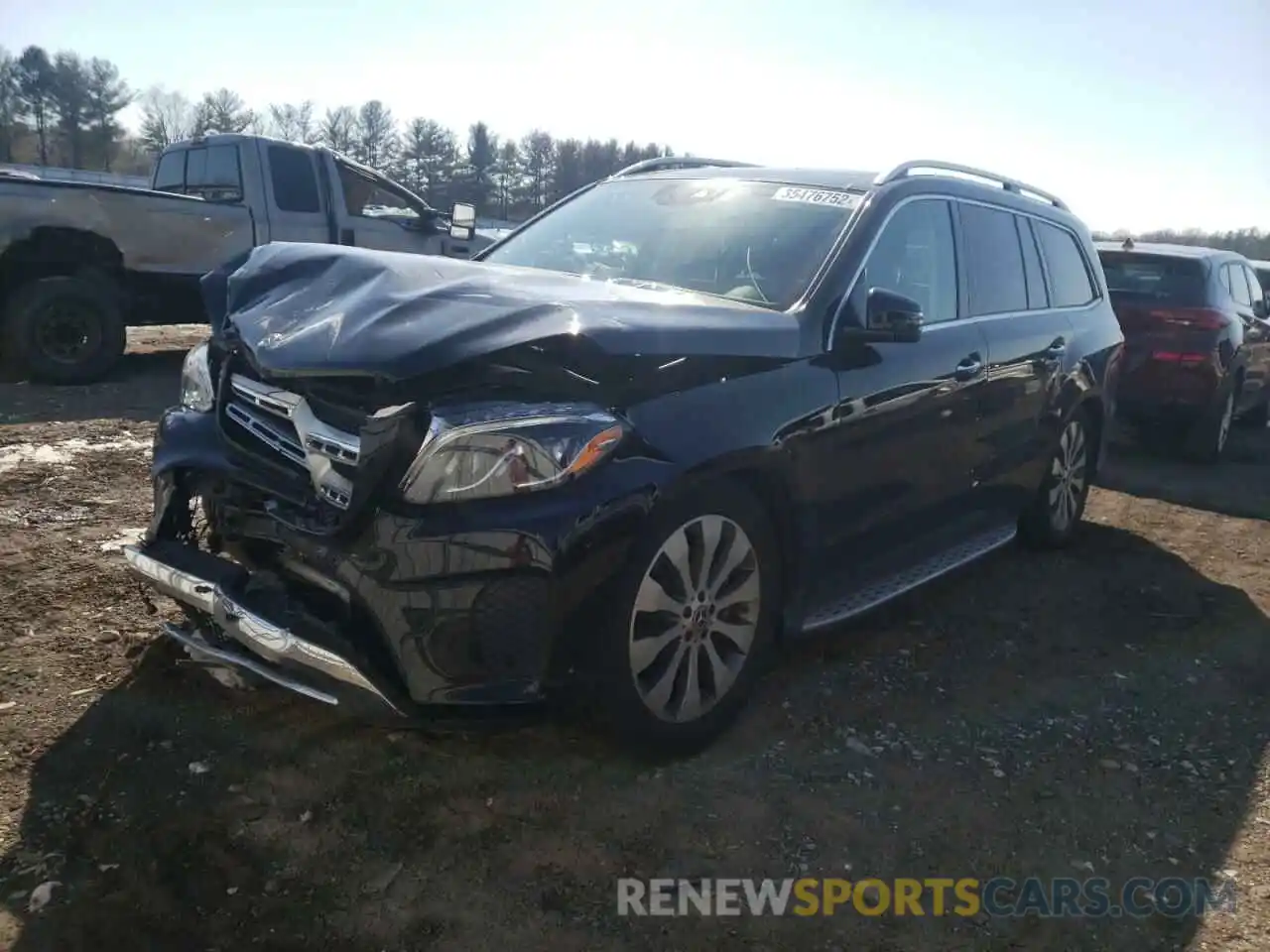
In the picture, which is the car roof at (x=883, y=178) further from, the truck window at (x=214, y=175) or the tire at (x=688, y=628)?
the truck window at (x=214, y=175)

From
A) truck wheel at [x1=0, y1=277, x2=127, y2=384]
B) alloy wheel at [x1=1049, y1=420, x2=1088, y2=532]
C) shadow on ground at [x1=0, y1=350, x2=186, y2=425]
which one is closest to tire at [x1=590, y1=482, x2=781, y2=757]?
alloy wheel at [x1=1049, y1=420, x2=1088, y2=532]

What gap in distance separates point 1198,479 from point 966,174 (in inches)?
180

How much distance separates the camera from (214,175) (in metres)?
9.53

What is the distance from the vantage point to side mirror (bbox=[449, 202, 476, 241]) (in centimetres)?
612

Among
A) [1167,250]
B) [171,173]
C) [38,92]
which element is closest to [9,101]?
[38,92]

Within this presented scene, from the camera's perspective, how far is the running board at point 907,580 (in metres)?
3.48

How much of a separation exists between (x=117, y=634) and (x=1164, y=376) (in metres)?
7.59

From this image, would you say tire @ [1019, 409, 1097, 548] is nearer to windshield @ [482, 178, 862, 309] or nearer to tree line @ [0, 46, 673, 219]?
windshield @ [482, 178, 862, 309]

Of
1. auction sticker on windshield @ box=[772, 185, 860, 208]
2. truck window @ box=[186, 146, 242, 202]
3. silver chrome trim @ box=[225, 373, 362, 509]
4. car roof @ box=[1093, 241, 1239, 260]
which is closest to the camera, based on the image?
silver chrome trim @ box=[225, 373, 362, 509]

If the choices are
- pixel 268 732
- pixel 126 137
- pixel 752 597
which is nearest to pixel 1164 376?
pixel 752 597

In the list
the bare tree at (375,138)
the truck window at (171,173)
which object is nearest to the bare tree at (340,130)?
the bare tree at (375,138)

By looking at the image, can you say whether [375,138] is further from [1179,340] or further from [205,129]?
[1179,340]

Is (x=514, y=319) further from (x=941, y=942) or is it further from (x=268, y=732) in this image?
(x=941, y=942)

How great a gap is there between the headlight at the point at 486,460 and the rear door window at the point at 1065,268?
3671mm
